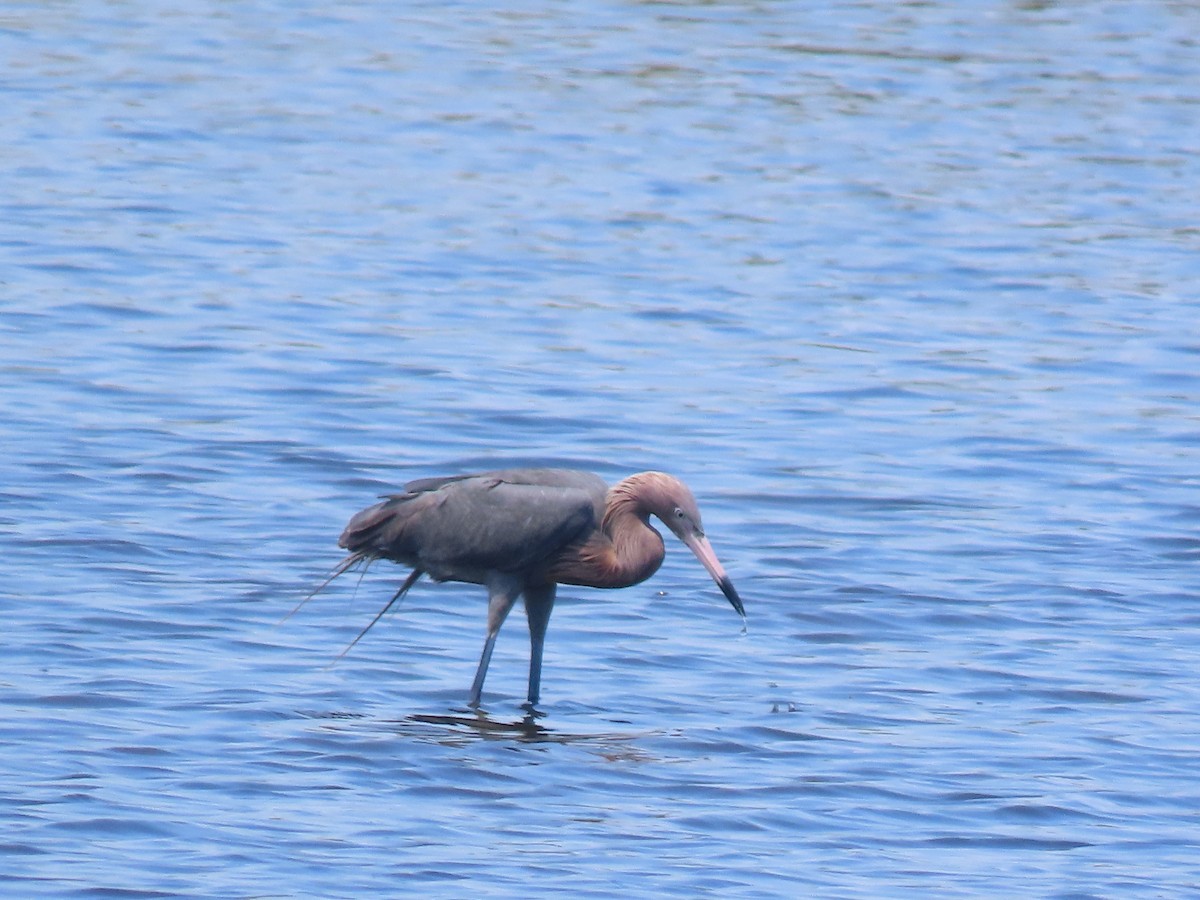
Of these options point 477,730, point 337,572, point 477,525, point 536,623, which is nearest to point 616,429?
point 337,572

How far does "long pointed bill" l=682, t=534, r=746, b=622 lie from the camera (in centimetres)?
952

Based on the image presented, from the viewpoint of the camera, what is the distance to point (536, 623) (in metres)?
9.69

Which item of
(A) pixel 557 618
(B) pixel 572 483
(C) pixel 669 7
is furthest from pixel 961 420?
(C) pixel 669 7

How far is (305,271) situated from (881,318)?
4218 millimetres

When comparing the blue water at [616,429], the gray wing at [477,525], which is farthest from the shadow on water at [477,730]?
the gray wing at [477,525]

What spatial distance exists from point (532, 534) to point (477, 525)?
0.22m

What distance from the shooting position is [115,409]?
13992 millimetres

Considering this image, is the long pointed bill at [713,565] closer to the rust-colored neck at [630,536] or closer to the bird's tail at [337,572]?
the rust-colored neck at [630,536]

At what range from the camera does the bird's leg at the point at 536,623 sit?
375 inches

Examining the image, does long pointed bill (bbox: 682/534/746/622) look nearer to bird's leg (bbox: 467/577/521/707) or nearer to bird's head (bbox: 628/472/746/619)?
bird's head (bbox: 628/472/746/619)

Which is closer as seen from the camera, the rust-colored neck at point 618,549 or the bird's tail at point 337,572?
the rust-colored neck at point 618,549

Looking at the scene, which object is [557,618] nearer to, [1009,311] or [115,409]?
[115,409]

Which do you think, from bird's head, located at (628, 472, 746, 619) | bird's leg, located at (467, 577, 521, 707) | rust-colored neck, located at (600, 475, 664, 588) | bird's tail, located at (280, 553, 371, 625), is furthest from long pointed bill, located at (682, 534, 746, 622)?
bird's tail, located at (280, 553, 371, 625)

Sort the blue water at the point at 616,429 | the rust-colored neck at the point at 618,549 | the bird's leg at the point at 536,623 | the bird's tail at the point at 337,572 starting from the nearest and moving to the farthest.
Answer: the blue water at the point at 616,429
the bird's leg at the point at 536,623
the rust-colored neck at the point at 618,549
the bird's tail at the point at 337,572
